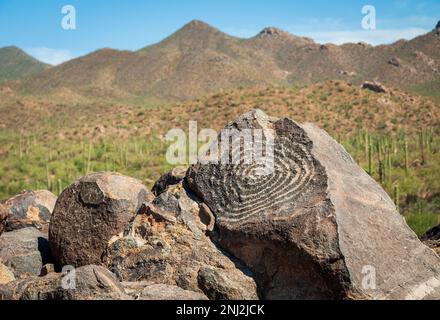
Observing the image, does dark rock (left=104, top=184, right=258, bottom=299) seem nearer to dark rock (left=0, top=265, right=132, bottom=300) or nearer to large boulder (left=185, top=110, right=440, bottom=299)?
large boulder (left=185, top=110, right=440, bottom=299)

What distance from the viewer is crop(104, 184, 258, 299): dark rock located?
5695 millimetres

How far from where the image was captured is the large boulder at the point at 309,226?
5219mm

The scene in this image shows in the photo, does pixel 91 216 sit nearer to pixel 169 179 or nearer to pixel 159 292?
pixel 169 179

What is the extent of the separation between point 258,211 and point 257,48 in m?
120

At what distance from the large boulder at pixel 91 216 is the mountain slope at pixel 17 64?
119 m

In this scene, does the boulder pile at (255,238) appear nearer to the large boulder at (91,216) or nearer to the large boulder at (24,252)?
the large boulder at (91,216)

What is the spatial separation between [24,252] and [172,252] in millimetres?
3170

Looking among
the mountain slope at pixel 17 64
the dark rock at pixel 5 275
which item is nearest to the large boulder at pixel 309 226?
the dark rock at pixel 5 275

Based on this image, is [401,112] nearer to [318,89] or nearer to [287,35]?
[318,89]

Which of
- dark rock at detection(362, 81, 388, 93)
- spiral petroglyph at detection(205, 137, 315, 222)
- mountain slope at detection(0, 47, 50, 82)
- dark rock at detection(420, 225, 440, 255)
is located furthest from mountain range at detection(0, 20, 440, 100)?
spiral petroglyph at detection(205, 137, 315, 222)

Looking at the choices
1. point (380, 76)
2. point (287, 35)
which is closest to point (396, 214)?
point (380, 76)

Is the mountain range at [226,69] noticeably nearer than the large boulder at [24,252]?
No

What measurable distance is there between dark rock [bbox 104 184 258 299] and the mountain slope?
4737 inches

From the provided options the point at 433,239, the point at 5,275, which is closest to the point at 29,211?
the point at 5,275
